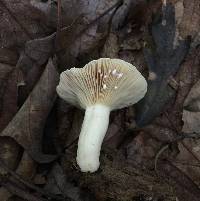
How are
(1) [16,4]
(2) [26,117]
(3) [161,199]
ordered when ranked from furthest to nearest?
(1) [16,4]
(2) [26,117]
(3) [161,199]

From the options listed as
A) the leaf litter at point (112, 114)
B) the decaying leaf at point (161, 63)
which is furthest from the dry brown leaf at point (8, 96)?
the decaying leaf at point (161, 63)

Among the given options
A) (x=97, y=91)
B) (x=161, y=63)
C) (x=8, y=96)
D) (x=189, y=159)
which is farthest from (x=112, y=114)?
(x=8, y=96)

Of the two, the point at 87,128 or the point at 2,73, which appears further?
the point at 2,73

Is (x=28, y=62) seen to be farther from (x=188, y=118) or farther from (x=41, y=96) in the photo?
(x=188, y=118)

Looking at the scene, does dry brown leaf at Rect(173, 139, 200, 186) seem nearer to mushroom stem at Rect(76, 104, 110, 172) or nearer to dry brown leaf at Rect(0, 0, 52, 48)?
mushroom stem at Rect(76, 104, 110, 172)

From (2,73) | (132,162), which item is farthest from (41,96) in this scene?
(132,162)

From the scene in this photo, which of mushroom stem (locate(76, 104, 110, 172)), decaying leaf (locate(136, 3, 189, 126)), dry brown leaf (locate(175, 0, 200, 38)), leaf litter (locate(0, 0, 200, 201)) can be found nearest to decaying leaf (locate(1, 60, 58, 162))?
leaf litter (locate(0, 0, 200, 201))
